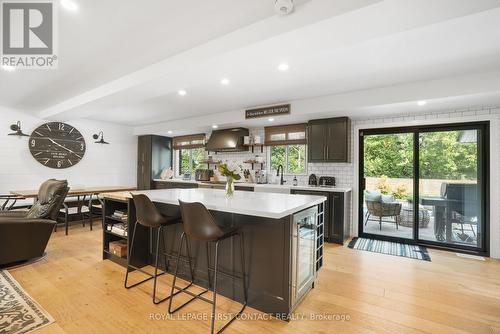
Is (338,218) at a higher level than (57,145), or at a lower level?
lower

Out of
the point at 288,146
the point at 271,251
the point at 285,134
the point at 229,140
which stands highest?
the point at 285,134

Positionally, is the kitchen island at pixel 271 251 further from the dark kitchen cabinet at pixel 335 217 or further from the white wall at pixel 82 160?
the white wall at pixel 82 160

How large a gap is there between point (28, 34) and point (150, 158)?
4.60 meters

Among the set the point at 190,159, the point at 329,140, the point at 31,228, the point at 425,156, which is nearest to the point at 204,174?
the point at 190,159

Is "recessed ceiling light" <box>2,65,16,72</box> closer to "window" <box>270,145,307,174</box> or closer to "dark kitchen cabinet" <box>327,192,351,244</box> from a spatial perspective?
"window" <box>270,145,307,174</box>

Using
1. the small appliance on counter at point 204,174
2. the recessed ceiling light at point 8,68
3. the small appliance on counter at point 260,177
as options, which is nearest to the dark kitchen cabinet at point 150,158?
the small appliance on counter at point 204,174

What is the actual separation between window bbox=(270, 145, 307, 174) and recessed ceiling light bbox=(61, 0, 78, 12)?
4.17 meters

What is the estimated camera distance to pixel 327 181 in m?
4.73

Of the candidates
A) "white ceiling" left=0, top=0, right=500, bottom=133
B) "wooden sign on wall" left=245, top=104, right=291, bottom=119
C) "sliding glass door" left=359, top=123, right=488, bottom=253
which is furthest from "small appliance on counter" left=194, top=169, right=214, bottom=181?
"sliding glass door" left=359, top=123, right=488, bottom=253

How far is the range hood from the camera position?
5418 mm

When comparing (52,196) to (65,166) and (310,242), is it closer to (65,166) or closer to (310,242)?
(65,166)

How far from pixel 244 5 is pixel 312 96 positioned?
2.42 m

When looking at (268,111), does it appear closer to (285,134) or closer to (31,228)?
(285,134)

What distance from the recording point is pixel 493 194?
3.60m
